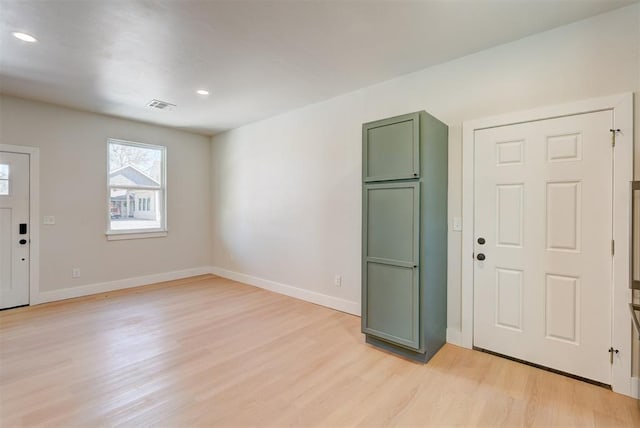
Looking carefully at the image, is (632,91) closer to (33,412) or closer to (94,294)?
(33,412)

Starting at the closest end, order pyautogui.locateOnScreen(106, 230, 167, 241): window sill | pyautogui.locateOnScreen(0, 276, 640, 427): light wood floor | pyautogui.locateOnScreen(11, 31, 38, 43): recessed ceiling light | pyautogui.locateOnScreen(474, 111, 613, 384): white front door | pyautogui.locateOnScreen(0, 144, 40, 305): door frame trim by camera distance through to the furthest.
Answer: pyautogui.locateOnScreen(0, 276, 640, 427): light wood floor < pyautogui.locateOnScreen(474, 111, 613, 384): white front door < pyautogui.locateOnScreen(11, 31, 38, 43): recessed ceiling light < pyautogui.locateOnScreen(0, 144, 40, 305): door frame trim < pyautogui.locateOnScreen(106, 230, 167, 241): window sill

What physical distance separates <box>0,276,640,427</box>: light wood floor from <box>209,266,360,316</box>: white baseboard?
26cm

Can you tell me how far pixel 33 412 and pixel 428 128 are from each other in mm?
3515

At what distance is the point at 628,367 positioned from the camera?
2.12 m

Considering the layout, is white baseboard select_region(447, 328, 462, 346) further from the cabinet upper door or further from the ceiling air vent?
the ceiling air vent

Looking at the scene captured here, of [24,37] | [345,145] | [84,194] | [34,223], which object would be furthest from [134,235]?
[345,145]

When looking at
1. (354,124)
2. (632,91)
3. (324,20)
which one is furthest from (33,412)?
(632,91)

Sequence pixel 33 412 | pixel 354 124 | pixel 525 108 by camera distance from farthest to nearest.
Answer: pixel 354 124, pixel 525 108, pixel 33 412

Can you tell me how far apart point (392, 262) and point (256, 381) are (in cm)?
149

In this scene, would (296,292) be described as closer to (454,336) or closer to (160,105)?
(454,336)

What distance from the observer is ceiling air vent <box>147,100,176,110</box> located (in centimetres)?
411

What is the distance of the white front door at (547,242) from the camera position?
225 centimetres

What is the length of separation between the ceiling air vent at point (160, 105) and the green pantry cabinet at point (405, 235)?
9.71ft

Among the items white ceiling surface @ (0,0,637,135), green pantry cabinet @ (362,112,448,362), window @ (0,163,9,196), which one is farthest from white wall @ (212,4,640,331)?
window @ (0,163,9,196)
